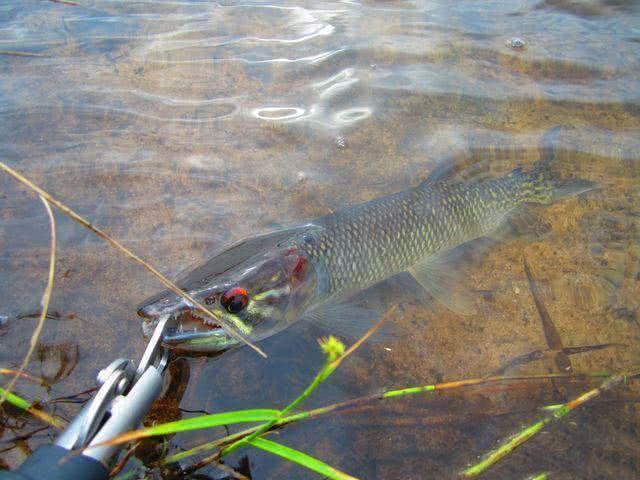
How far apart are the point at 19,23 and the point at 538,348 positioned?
23.3ft

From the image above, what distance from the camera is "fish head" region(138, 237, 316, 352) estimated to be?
298 centimetres

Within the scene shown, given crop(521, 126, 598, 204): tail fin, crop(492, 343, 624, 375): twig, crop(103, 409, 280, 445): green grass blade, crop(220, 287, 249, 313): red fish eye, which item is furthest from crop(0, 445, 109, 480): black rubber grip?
crop(521, 126, 598, 204): tail fin

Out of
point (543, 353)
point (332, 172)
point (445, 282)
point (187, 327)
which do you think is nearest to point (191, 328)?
point (187, 327)

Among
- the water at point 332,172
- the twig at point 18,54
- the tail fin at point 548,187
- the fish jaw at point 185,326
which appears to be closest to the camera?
the fish jaw at point 185,326

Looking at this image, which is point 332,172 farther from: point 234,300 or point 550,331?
point 550,331

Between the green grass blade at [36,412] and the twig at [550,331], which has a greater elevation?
the green grass blade at [36,412]

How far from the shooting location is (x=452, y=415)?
3.06 meters

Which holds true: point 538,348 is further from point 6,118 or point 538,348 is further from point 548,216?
point 6,118

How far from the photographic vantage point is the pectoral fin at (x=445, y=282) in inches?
148

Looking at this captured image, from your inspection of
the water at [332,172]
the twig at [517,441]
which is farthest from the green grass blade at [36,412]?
the twig at [517,441]

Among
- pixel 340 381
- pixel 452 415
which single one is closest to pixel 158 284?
pixel 340 381

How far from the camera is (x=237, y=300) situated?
3.21m

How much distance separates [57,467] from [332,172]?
3405 millimetres

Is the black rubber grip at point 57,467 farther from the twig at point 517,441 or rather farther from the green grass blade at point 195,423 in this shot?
the twig at point 517,441
